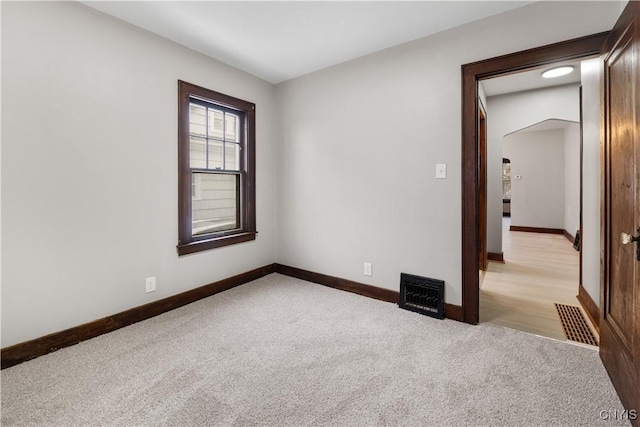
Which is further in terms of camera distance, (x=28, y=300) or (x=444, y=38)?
(x=444, y=38)

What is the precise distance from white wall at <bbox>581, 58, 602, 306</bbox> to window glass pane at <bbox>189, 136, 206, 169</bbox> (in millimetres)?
3533

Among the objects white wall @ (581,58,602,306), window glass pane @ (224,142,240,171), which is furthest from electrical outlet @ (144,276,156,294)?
white wall @ (581,58,602,306)

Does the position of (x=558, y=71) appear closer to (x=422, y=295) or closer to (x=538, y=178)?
(x=422, y=295)

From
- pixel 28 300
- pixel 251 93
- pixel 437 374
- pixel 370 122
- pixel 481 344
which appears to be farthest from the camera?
pixel 251 93

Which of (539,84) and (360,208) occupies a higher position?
(539,84)

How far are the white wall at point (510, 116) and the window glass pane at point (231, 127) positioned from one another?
3.74 m

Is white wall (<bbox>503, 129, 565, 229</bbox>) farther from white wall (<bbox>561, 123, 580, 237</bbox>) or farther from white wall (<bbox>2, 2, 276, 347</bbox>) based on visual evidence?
white wall (<bbox>2, 2, 276, 347</bbox>)

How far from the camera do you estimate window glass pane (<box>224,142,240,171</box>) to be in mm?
3439

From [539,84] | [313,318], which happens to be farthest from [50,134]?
[539,84]

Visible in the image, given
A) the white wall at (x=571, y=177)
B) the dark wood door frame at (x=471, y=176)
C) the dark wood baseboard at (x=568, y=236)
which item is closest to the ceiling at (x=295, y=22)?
the dark wood door frame at (x=471, y=176)

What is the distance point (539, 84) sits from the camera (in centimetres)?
402

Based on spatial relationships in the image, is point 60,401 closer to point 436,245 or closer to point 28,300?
point 28,300

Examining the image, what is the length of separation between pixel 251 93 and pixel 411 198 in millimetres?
2256

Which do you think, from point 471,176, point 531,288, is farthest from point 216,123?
point 531,288
